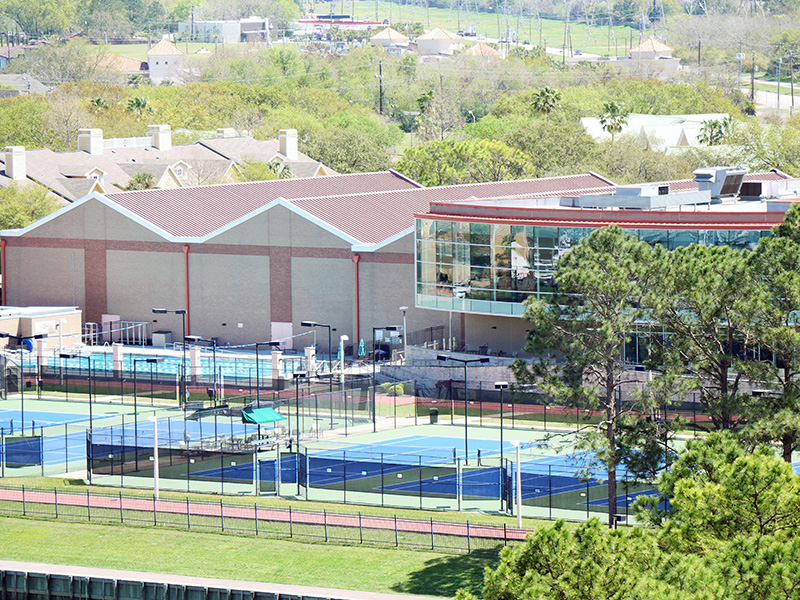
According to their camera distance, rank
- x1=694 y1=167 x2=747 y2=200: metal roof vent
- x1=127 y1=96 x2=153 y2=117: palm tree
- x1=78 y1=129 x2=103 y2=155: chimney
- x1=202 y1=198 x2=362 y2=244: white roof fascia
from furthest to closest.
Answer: x1=127 y1=96 x2=153 y2=117: palm tree → x1=78 y1=129 x2=103 y2=155: chimney → x1=694 y1=167 x2=747 y2=200: metal roof vent → x1=202 y1=198 x2=362 y2=244: white roof fascia

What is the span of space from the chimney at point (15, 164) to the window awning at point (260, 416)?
62.8 meters

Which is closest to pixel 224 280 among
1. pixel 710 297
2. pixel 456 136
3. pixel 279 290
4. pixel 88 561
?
pixel 279 290

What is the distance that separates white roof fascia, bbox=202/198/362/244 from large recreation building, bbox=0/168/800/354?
0.09 metres

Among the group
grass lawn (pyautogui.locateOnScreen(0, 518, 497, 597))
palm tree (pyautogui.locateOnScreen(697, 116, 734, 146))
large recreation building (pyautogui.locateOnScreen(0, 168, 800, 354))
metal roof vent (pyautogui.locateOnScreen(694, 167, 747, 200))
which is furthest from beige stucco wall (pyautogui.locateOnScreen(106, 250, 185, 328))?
palm tree (pyautogui.locateOnScreen(697, 116, 734, 146))

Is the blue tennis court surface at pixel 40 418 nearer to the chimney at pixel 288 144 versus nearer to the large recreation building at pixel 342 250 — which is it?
the large recreation building at pixel 342 250

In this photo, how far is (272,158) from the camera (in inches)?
5281

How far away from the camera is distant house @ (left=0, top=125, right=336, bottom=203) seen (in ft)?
382

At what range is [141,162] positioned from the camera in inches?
5069

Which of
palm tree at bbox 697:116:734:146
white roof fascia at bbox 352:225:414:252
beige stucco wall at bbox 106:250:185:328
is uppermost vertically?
palm tree at bbox 697:116:734:146

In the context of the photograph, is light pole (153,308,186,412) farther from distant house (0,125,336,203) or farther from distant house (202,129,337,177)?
distant house (202,129,337,177)

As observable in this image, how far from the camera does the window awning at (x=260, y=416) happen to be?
58.4m

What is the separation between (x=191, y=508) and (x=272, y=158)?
86.9 meters

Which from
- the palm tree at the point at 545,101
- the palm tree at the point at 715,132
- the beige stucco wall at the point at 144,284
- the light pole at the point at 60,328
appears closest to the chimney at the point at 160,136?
the palm tree at the point at 545,101

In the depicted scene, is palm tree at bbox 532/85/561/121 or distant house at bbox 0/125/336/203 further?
palm tree at bbox 532/85/561/121
